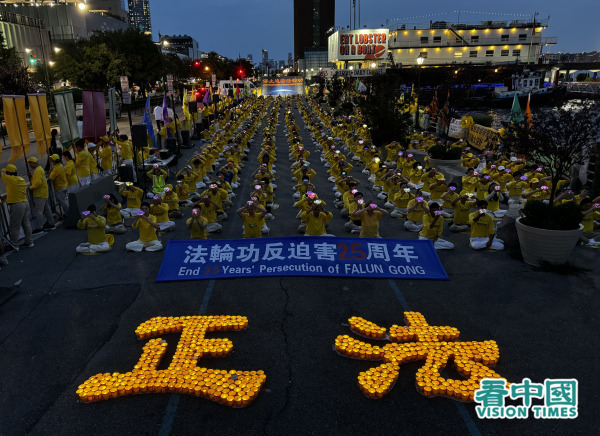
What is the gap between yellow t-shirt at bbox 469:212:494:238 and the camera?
10.3 m

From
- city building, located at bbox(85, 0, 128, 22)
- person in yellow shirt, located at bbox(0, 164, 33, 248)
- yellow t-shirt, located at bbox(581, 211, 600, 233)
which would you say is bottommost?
yellow t-shirt, located at bbox(581, 211, 600, 233)

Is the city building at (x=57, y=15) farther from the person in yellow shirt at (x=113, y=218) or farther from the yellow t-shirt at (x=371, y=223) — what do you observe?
the yellow t-shirt at (x=371, y=223)

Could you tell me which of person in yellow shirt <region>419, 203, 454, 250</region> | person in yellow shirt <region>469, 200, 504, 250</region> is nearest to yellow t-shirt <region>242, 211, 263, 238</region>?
person in yellow shirt <region>419, 203, 454, 250</region>

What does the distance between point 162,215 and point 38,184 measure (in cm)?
313

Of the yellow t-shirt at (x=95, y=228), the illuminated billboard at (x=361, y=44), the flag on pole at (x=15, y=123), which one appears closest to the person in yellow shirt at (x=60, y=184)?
the flag on pole at (x=15, y=123)

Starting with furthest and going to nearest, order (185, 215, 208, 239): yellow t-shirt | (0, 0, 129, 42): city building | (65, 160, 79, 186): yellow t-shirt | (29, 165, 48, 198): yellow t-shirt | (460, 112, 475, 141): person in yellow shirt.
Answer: (0, 0, 129, 42): city building < (460, 112, 475, 141): person in yellow shirt < (65, 160, 79, 186): yellow t-shirt < (29, 165, 48, 198): yellow t-shirt < (185, 215, 208, 239): yellow t-shirt

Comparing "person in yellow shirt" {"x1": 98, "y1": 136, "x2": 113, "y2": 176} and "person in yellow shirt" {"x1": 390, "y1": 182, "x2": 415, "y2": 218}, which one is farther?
"person in yellow shirt" {"x1": 98, "y1": 136, "x2": 113, "y2": 176}

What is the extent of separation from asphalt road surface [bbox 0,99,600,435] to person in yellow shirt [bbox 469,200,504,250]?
0.30 m

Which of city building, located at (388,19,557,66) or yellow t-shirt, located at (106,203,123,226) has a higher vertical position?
city building, located at (388,19,557,66)

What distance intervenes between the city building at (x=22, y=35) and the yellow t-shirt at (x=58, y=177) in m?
57.6

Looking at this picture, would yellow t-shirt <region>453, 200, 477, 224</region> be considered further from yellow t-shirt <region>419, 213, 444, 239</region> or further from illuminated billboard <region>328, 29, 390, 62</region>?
illuminated billboard <region>328, 29, 390, 62</region>

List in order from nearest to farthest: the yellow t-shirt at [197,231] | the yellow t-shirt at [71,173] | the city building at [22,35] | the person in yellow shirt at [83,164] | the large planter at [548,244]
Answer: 1. the large planter at [548,244]
2. the yellow t-shirt at [197,231]
3. the yellow t-shirt at [71,173]
4. the person in yellow shirt at [83,164]
5. the city building at [22,35]

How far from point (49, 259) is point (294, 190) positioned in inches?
363

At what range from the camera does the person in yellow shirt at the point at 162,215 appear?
39.5 feet
